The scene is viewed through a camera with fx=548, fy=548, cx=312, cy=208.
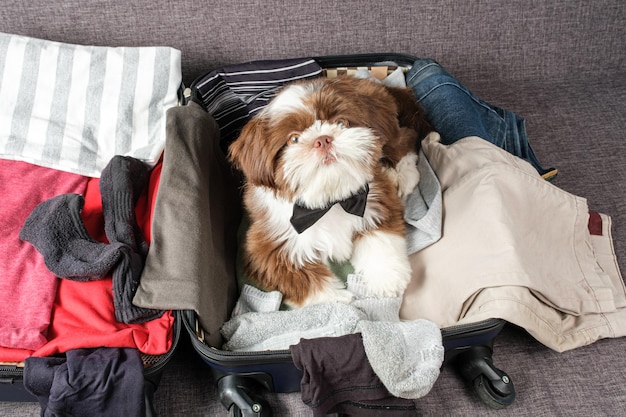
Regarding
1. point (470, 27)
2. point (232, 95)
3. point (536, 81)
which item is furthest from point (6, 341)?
point (536, 81)

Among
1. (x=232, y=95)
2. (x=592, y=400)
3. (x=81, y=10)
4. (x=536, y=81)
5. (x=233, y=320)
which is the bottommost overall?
(x=592, y=400)

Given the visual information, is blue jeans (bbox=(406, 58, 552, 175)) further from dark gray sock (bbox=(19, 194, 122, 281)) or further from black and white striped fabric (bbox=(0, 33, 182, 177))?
dark gray sock (bbox=(19, 194, 122, 281))

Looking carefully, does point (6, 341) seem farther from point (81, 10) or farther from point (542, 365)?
point (542, 365)

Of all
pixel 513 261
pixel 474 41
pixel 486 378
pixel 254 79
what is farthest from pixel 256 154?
pixel 474 41

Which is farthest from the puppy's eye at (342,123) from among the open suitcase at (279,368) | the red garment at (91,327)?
the red garment at (91,327)

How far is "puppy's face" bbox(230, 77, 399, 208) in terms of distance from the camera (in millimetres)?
1437

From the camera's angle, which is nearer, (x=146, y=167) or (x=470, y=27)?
(x=146, y=167)

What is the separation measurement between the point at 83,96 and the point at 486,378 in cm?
172

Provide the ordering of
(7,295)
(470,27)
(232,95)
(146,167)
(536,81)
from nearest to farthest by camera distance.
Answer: (7,295)
(146,167)
(232,95)
(470,27)
(536,81)

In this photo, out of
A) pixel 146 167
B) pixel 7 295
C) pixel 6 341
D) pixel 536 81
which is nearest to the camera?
pixel 6 341

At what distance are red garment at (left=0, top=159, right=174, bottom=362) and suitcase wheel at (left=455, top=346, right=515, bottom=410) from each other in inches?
34.4

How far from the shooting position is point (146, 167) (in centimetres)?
196

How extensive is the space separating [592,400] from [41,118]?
6.91 ft

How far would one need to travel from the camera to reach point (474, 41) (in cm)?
234
